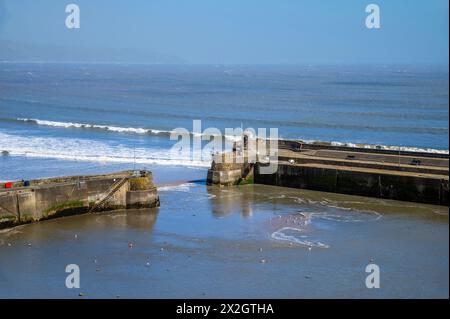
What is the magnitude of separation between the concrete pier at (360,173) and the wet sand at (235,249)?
2.94 feet

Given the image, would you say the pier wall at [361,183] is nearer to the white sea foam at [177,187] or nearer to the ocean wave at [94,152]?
the white sea foam at [177,187]

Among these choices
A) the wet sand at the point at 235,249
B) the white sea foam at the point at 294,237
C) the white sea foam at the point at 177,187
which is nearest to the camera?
the wet sand at the point at 235,249

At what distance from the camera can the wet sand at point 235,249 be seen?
2191cm

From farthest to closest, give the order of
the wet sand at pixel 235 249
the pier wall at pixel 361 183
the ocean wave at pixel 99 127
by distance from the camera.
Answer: the ocean wave at pixel 99 127, the pier wall at pixel 361 183, the wet sand at pixel 235 249

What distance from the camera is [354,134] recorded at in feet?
199

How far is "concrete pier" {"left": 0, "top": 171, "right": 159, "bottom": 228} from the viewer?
29312 mm

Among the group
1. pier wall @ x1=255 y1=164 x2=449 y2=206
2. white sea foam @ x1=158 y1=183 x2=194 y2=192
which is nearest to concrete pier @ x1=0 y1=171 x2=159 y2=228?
white sea foam @ x1=158 y1=183 x2=194 y2=192

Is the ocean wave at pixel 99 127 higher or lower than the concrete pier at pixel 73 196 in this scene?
higher

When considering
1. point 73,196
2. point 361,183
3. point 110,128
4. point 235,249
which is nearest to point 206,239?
point 235,249

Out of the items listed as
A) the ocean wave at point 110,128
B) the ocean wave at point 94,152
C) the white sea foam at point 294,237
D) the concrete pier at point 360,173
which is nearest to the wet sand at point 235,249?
the white sea foam at point 294,237

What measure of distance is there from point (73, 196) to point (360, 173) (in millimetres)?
12806
